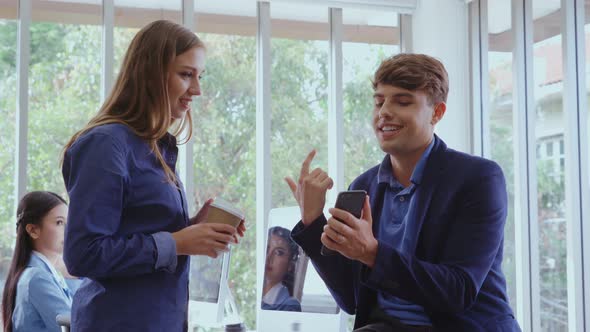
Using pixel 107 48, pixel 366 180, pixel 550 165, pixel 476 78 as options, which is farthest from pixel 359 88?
pixel 366 180

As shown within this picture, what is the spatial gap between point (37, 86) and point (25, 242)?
1.38 meters

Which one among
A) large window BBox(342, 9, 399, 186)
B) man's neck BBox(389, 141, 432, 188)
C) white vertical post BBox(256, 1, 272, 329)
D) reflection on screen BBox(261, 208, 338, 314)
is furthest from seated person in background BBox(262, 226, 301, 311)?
man's neck BBox(389, 141, 432, 188)

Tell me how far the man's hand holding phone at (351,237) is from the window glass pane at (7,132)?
2980 mm

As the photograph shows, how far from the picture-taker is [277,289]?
3.85 metres

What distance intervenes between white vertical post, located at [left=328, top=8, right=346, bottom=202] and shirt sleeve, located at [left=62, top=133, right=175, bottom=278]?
10.4 feet

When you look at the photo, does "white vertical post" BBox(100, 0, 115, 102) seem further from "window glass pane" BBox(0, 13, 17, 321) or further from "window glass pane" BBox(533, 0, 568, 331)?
"window glass pane" BBox(533, 0, 568, 331)

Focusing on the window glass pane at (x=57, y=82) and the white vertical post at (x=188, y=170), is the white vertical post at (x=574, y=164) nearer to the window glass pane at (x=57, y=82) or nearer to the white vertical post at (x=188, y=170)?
the white vertical post at (x=188, y=170)

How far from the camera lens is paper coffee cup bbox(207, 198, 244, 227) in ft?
6.22

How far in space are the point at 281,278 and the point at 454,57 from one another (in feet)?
6.49

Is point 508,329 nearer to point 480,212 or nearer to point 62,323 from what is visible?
point 480,212

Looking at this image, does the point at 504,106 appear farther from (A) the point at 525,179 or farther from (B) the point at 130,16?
(B) the point at 130,16

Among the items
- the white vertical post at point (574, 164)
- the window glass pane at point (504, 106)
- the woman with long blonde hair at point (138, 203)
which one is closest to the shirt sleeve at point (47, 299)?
the woman with long blonde hair at point (138, 203)

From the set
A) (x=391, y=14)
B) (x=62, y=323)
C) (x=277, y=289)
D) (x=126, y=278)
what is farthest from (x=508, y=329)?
(x=391, y=14)

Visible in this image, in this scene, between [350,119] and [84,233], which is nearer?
[84,233]
